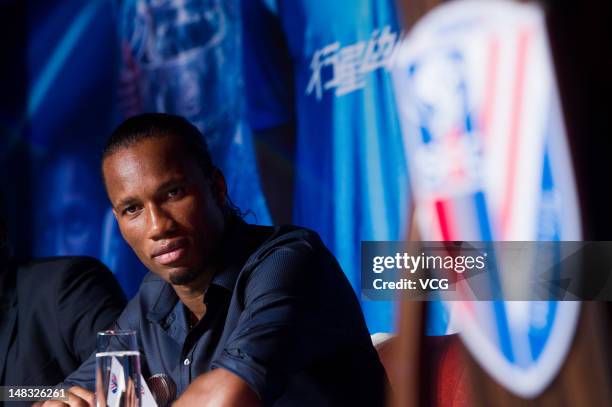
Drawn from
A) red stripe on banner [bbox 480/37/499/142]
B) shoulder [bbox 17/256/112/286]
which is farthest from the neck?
red stripe on banner [bbox 480/37/499/142]

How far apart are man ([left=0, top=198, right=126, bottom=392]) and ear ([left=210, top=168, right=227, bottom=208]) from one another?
50 centimetres

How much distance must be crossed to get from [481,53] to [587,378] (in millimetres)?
963

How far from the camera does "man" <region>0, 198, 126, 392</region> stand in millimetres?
2432

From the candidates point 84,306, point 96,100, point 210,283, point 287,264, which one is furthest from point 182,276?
point 96,100

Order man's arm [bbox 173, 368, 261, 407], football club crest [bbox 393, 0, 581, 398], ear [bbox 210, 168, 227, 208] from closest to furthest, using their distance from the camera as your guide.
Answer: man's arm [bbox 173, 368, 261, 407]
ear [bbox 210, 168, 227, 208]
football club crest [bbox 393, 0, 581, 398]

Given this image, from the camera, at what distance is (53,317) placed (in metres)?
2.46

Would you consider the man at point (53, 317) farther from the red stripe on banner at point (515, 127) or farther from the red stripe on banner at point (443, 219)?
the red stripe on banner at point (515, 127)

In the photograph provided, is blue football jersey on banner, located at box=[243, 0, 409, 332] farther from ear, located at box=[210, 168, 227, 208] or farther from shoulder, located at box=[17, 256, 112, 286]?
shoulder, located at box=[17, 256, 112, 286]

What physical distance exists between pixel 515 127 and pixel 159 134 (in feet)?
3.32

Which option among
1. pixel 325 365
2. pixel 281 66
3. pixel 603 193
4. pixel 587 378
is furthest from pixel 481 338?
pixel 281 66

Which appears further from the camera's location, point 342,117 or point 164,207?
point 342,117

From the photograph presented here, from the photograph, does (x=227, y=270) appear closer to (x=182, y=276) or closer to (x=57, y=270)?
(x=182, y=276)

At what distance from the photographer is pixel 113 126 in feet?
10.9

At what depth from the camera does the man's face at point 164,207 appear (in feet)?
6.53
